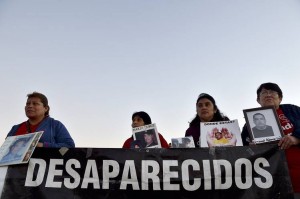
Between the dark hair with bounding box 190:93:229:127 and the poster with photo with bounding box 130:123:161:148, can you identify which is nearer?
the poster with photo with bounding box 130:123:161:148

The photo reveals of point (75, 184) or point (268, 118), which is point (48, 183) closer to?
point (75, 184)

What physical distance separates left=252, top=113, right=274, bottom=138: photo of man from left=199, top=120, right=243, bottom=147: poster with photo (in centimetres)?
18

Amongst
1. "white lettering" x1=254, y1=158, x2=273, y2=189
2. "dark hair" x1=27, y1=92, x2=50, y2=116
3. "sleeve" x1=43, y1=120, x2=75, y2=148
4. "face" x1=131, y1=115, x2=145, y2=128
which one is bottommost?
"white lettering" x1=254, y1=158, x2=273, y2=189

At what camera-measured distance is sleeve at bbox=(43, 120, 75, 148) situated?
3873 mm

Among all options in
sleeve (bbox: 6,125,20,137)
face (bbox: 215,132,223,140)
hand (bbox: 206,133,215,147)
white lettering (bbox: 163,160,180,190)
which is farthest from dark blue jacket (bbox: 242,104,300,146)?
sleeve (bbox: 6,125,20,137)

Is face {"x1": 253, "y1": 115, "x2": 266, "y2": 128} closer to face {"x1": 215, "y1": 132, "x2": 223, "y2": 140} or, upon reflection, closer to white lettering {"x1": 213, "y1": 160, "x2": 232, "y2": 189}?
face {"x1": 215, "y1": 132, "x2": 223, "y2": 140}

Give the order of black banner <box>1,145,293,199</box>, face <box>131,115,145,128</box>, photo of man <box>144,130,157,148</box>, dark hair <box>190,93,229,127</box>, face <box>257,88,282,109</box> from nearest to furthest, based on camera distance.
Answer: black banner <box>1,145,293,199</box> < photo of man <box>144,130,157,148</box> < face <box>257,88,282,109</box> < dark hair <box>190,93,229,127</box> < face <box>131,115,145,128</box>

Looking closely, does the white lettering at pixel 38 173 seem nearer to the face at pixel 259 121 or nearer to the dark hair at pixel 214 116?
the dark hair at pixel 214 116

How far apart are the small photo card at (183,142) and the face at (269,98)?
0.97 meters

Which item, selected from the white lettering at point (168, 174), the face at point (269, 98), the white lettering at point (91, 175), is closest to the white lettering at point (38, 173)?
the white lettering at point (91, 175)

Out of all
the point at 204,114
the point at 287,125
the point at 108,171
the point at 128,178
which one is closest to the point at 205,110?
the point at 204,114

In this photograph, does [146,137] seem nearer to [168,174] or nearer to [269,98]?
[168,174]

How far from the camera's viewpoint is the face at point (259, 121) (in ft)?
12.2

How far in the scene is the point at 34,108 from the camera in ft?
13.3
